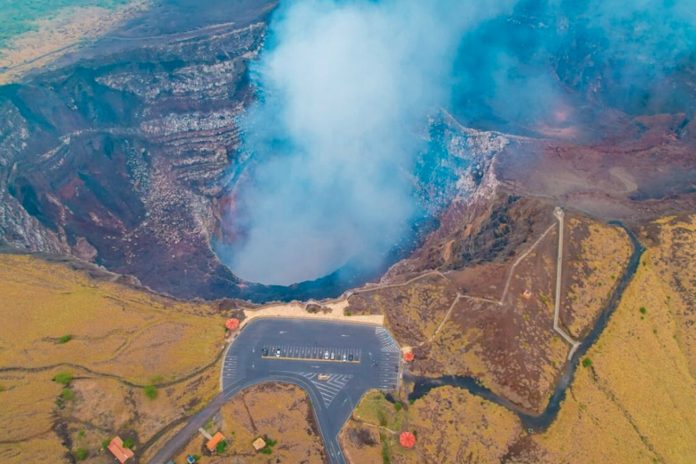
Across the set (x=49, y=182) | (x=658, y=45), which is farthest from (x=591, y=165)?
(x=49, y=182)

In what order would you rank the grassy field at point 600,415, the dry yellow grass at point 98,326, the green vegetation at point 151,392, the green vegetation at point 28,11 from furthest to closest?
the green vegetation at point 28,11 → the dry yellow grass at point 98,326 → the green vegetation at point 151,392 → the grassy field at point 600,415

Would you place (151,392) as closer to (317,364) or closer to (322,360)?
(317,364)

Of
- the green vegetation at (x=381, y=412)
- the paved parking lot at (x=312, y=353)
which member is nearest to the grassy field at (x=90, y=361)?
the paved parking lot at (x=312, y=353)

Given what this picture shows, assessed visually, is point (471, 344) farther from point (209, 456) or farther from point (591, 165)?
point (591, 165)

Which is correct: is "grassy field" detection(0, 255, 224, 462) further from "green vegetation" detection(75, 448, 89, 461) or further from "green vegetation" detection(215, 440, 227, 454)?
"green vegetation" detection(215, 440, 227, 454)

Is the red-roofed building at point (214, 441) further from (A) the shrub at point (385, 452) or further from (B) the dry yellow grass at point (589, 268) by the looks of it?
(B) the dry yellow grass at point (589, 268)

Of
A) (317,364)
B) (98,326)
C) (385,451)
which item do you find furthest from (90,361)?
(385,451)
